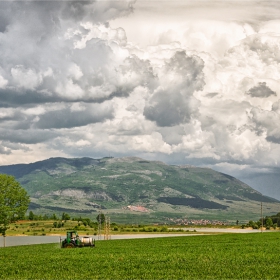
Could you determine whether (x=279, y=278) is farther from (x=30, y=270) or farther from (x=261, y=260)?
(x=30, y=270)

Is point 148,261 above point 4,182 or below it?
below

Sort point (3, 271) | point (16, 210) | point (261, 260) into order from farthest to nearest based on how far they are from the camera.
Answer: point (16, 210) < point (261, 260) < point (3, 271)

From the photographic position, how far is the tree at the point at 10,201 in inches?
4823

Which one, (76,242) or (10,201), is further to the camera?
(10,201)

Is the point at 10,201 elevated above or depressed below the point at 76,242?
above

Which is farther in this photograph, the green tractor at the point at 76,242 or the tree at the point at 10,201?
the tree at the point at 10,201

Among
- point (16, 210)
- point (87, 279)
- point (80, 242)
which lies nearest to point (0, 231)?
point (16, 210)

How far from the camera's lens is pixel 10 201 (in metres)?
124

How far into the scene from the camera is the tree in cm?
12250

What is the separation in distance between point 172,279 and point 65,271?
11.5m

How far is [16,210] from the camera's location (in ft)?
405

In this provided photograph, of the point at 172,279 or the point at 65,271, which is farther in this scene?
the point at 65,271

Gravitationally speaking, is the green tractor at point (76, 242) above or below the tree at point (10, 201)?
below

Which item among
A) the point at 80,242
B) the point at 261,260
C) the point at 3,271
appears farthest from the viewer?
the point at 80,242
